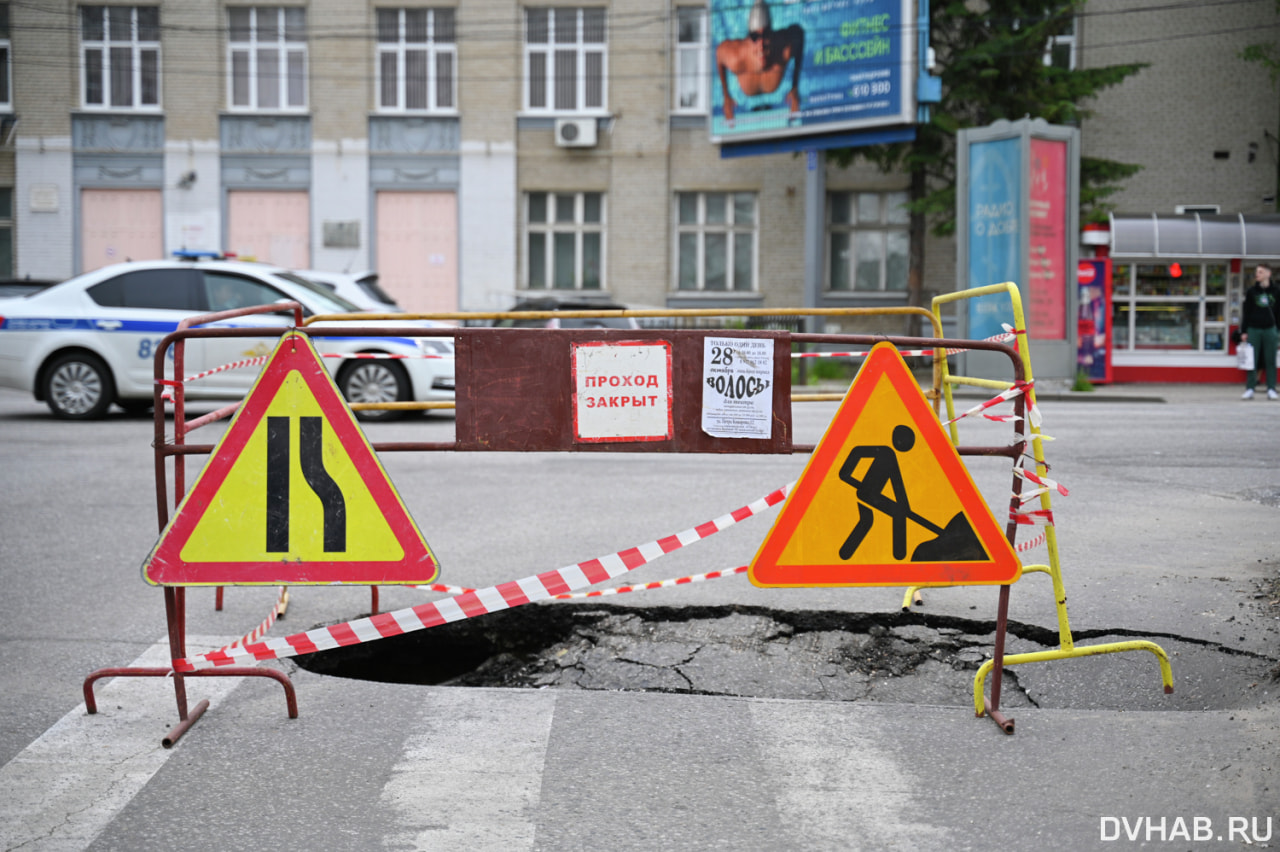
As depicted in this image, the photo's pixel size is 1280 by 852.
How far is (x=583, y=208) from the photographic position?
27.8 metres

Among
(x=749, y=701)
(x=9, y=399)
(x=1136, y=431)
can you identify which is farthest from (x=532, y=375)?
(x=9, y=399)

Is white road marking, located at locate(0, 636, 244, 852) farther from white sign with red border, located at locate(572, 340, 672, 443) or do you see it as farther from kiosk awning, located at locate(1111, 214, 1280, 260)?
kiosk awning, located at locate(1111, 214, 1280, 260)

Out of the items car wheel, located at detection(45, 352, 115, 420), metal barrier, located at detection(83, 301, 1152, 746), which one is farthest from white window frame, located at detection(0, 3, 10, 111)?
metal barrier, located at detection(83, 301, 1152, 746)

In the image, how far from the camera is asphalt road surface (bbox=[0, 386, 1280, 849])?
3.35 meters

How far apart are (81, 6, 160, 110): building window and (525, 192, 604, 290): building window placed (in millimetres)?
9080

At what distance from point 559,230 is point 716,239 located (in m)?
3.69

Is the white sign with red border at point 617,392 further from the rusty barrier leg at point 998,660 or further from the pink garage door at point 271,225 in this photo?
the pink garage door at point 271,225

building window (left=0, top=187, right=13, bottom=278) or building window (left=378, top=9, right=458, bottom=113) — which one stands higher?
building window (left=378, top=9, right=458, bottom=113)

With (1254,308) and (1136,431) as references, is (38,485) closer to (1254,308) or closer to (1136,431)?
(1136,431)

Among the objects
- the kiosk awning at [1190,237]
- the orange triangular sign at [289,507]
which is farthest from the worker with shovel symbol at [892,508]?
the kiosk awning at [1190,237]

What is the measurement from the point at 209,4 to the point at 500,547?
2429 centimetres

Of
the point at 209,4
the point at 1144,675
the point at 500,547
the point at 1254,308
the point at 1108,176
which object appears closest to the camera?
the point at 1144,675

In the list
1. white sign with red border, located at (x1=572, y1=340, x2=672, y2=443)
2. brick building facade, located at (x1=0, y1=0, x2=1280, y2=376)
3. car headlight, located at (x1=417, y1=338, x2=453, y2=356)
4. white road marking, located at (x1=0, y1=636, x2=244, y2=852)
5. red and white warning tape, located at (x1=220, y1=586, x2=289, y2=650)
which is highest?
brick building facade, located at (x1=0, y1=0, x2=1280, y2=376)

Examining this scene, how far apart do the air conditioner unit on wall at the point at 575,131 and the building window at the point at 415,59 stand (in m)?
2.68
